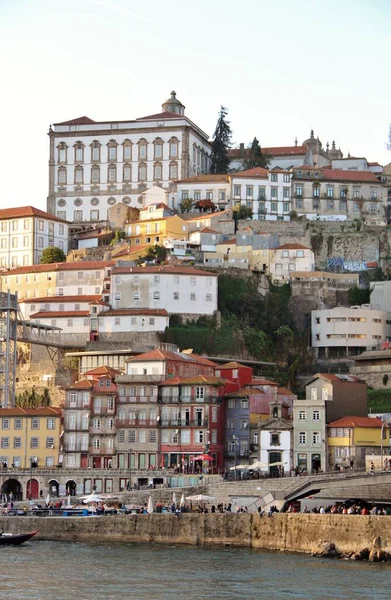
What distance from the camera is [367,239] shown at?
12169 centimetres

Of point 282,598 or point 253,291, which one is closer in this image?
point 282,598

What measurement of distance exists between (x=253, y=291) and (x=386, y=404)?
19030 millimetres

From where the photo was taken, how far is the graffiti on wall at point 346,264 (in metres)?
120

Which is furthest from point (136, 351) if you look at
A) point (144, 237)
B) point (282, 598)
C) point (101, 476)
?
point (282, 598)

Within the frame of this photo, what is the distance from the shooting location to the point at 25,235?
4838 inches

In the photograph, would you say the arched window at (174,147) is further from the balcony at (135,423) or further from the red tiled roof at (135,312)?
the balcony at (135,423)

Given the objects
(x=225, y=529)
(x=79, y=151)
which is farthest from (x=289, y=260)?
(x=225, y=529)

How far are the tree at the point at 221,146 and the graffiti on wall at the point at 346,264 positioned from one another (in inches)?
811

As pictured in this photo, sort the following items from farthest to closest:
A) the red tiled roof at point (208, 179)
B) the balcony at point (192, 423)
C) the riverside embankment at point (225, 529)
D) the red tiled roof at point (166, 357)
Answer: the red tiled roof at point (208, 179) → the red tiled roof at point (166, 357) → the balcony at point (192, 423) → the riverside embankment at point (225, 529)

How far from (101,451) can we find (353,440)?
1597 centimetres

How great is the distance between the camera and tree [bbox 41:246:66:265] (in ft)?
392

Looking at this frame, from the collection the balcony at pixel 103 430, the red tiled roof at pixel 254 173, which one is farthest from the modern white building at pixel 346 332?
the balcony at pixel 103 430

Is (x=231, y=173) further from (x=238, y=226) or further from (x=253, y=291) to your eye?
(x=253, y=291)

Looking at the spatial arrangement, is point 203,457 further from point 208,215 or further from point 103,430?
point 208,215
